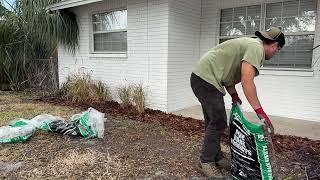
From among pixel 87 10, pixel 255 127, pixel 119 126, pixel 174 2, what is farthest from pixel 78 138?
pixel 87 10

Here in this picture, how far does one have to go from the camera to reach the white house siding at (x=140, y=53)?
259 inches

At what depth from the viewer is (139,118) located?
6055 mm

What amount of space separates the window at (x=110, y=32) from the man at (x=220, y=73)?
4.72 m

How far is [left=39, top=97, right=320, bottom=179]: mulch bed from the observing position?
3.71 m

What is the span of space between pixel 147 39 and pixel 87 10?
2.45 m

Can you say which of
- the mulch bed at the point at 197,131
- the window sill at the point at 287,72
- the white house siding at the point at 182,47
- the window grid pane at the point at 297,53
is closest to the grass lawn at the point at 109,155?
the mulch bed at the point at 197,131

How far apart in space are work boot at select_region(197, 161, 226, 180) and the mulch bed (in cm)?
96

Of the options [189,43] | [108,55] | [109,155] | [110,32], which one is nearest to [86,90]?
[108,55]

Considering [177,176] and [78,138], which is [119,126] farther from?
[177,176]

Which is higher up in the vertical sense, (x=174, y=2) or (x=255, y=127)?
(x=174, y=2)

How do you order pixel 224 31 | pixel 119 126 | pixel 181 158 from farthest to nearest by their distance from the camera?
pixel 224 31 → pixel 119 126 → pixel 181 158

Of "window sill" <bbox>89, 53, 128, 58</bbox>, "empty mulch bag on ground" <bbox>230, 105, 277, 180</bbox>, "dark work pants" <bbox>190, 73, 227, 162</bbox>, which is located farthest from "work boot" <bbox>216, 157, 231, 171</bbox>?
"window sill" <bbox>89, 53, 128, 58</bbox>

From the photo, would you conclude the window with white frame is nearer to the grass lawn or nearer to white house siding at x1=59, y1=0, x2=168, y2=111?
white house siding at x1=59, y1=0, x2=168, y2=111

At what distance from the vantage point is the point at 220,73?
3045 millimetres
